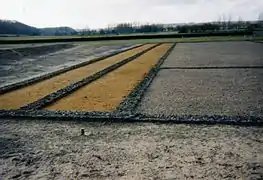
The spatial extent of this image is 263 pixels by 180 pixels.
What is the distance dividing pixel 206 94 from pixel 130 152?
5.56 meters

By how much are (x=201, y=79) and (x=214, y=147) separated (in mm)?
8223

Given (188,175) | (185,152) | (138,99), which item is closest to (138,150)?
(185,152)

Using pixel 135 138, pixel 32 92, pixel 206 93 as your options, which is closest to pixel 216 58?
pixel 206 93

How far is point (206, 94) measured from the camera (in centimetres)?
1093

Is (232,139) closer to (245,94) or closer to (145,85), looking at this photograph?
(245,94)

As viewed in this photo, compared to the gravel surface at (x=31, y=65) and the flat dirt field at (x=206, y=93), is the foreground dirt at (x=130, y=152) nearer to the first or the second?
the flat dirt field at (x=206, y=93)

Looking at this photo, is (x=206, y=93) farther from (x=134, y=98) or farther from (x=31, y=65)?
(x=31, y=65)

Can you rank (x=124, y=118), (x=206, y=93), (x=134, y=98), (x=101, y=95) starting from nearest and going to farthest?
(x=124, y=118) → (x=134, y=98) → (x=206, y=93) → (x=101, y=95)

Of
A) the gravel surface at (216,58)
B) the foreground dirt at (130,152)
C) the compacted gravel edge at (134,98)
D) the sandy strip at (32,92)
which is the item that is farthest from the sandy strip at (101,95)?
the gravel surface at (216,58)

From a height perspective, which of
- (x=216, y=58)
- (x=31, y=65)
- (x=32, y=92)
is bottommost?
(x=31, y=65)

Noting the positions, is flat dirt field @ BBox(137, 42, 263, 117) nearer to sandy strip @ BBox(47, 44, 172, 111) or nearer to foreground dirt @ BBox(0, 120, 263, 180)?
sandy strip @ BBox(47, 44, 172, 111)

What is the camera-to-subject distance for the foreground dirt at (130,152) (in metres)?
5.24

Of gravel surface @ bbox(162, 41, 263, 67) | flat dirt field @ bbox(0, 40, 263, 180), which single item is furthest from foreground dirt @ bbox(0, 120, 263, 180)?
gravel surface @ bbox(162, 41, 263, 67)

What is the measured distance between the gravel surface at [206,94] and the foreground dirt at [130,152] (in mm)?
1483
